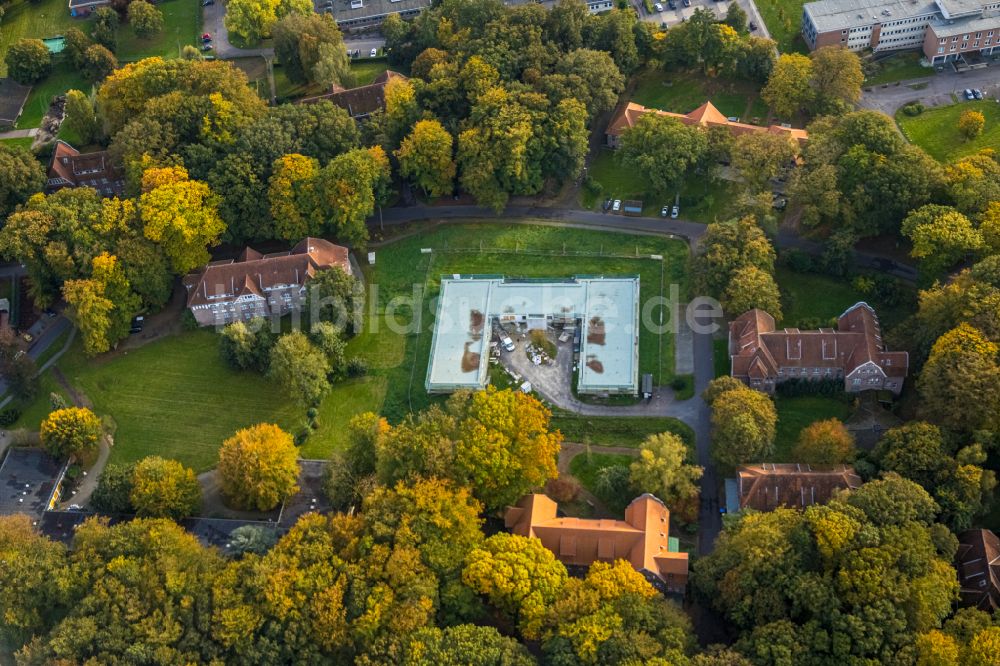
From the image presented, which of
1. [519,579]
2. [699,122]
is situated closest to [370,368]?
[519,579]

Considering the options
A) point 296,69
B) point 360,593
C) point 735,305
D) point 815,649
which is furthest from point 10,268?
point 815,649

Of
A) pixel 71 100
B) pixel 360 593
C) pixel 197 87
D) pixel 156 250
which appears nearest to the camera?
pixel 360 593

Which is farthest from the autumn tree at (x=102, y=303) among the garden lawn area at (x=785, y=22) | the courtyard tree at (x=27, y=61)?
the garden lawn area at (x=785, y=22)

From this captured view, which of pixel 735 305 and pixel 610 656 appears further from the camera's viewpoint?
pixel 735 305

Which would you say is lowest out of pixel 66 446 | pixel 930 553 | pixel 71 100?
pixel 66 446

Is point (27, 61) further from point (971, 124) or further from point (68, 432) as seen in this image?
point (971, 124)

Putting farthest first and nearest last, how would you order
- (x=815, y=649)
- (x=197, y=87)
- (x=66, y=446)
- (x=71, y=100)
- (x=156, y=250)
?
(x=71, y=100), (x=197, y=87), (x=156, y=250), (x=66, y=446), (x=815, y=649)

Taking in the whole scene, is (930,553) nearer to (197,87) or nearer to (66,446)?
(66,446)
